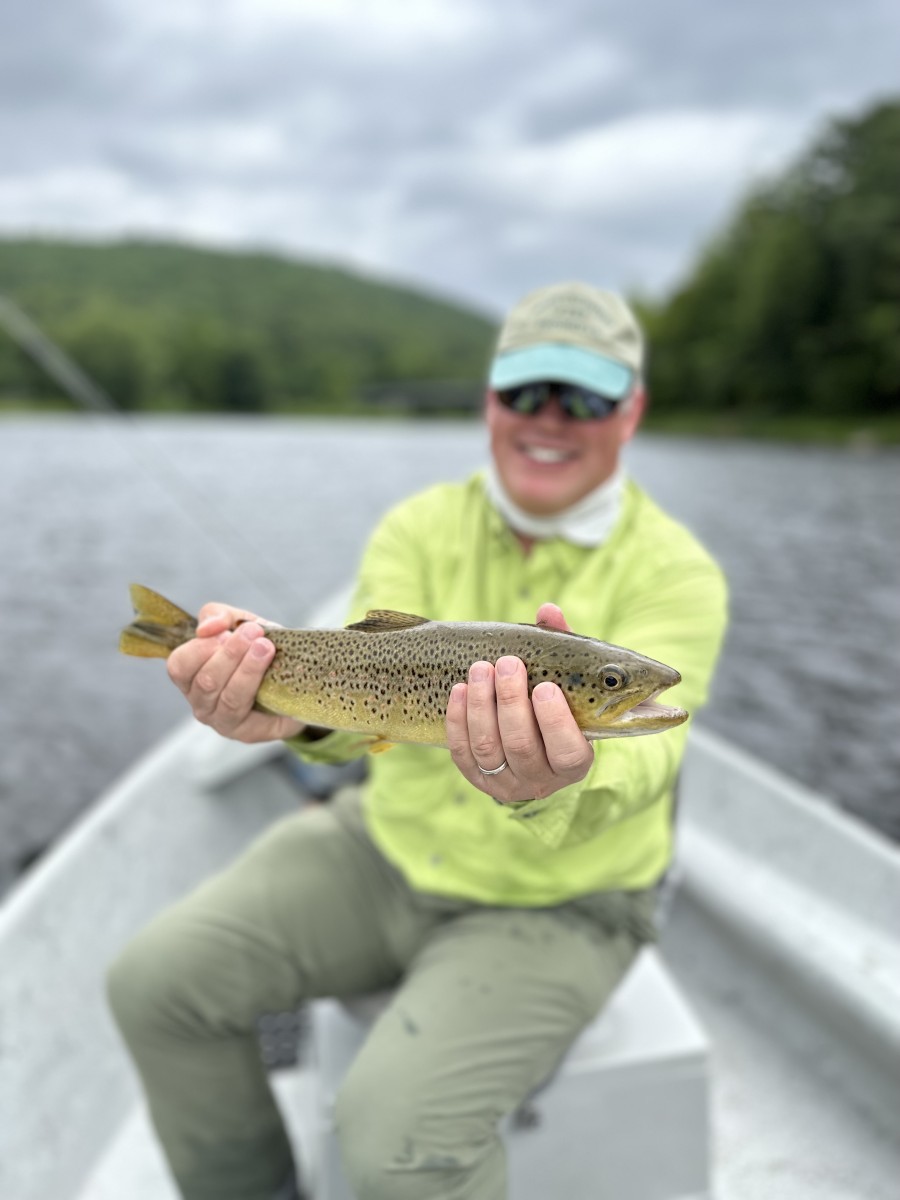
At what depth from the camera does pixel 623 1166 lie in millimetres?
3125

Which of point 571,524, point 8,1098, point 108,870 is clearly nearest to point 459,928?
point 571,524

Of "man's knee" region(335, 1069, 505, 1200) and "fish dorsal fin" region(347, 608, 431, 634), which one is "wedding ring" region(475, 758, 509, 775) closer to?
"fish dorsal fin" region(347, 608, 431, 634)

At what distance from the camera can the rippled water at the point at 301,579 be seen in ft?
36.5

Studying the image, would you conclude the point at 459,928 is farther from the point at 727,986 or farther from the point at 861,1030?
the point at 727,986

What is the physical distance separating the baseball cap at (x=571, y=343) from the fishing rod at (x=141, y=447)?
9.37ft

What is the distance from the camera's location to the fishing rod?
555 centimetres

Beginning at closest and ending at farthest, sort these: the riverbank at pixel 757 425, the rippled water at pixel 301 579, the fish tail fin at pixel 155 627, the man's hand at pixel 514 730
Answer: the man's hand at pixel 514 730, the fish tail fin at pixel 155 627, the rippled water at pixel 301 579, the riverbank at pixel 757 425

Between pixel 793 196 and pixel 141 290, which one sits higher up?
pixel 793 196

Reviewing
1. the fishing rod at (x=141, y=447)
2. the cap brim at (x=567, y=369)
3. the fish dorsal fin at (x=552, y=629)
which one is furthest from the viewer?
the fishing rod at (x=141, y=447)

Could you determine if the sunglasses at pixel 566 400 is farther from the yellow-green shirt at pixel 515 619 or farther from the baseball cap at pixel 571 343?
the yellow-green shirt at pixel 515 619

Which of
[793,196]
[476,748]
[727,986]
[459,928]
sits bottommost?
[727,986]

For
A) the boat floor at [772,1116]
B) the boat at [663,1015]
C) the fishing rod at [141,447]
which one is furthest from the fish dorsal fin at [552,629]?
the fishing rod at [141,447]

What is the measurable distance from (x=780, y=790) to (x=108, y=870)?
3.07m

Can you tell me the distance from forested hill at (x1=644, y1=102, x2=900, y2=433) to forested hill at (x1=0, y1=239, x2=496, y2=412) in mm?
18634
